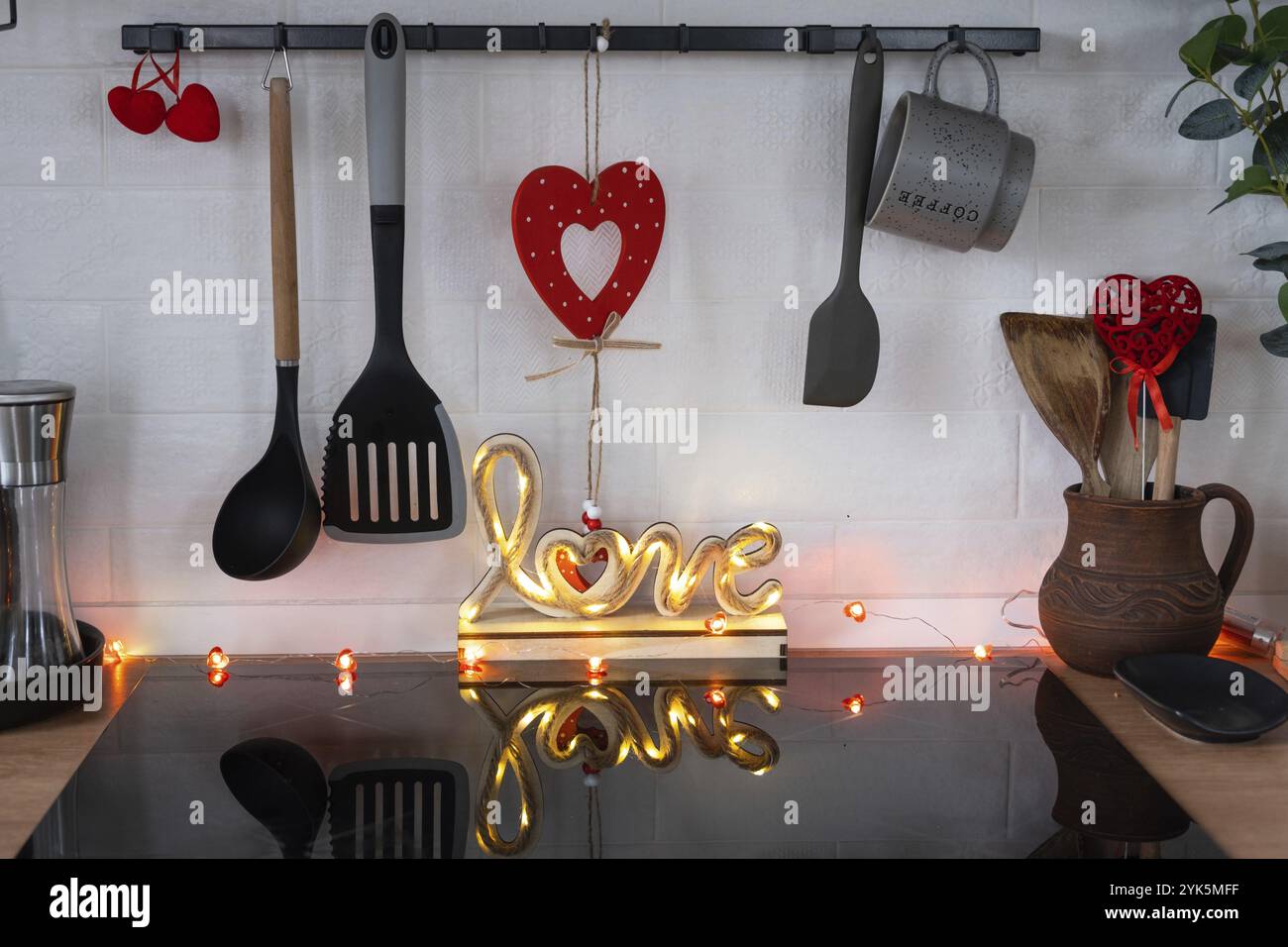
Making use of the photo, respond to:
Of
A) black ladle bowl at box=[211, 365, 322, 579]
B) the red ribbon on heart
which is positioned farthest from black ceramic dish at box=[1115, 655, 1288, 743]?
the red ribbon on heart

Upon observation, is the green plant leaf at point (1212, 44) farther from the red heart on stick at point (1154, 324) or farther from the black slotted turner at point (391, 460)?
the black slotted turner at point (391, 460)

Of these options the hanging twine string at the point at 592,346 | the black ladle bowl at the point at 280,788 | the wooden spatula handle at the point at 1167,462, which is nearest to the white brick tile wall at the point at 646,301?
the hanging twine string at the point at 592,346

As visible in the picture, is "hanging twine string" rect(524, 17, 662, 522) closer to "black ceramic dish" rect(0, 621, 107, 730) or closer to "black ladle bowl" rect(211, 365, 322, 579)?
"black ladle bowl" rect(211, 365, 322, 579)

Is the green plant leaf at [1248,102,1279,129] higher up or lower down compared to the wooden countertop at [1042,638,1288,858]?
higher up

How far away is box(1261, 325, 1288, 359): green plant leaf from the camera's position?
112 centimetres

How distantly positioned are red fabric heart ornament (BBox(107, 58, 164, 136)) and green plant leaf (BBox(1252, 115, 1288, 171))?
965 mm

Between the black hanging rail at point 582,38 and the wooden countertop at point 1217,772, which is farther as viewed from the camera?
the black hanging rail at point 582,38

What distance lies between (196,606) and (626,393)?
1.51 feet

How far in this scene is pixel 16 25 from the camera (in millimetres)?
1137

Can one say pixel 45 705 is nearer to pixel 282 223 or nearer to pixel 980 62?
pixel 282 223

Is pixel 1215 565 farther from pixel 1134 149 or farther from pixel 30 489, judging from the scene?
pixel 30 489

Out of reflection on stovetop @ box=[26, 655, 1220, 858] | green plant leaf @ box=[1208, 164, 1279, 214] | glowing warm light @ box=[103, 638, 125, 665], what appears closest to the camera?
reflection on stovetop @ box=[26, 655, 1220, 858]

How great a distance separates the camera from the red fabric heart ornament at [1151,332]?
1.12 m

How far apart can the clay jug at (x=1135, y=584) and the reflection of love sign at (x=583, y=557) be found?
27 centimetres
